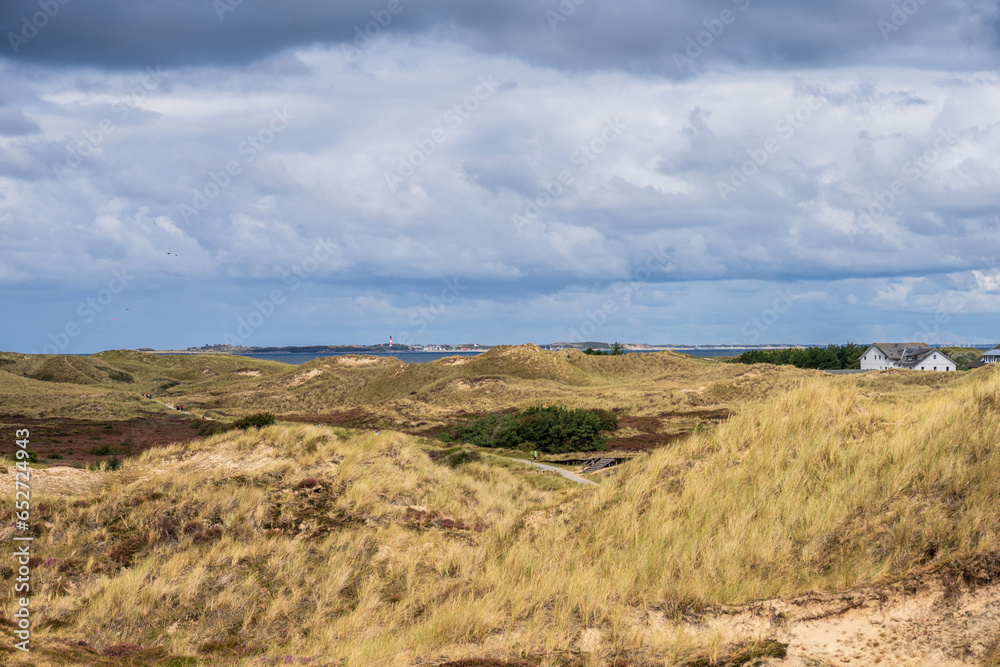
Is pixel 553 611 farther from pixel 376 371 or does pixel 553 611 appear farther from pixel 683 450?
pixel 376 371

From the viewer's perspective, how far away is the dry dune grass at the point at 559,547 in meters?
8.80

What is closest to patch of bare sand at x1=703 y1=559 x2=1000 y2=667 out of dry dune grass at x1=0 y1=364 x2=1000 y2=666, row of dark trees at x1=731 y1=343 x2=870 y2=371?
dry dune grass at x1=0 y1=364 x2=1000 y2=666

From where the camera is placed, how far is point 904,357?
12000cm

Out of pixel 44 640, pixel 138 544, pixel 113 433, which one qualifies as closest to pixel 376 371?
pixel 113 433

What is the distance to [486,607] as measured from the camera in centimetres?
950

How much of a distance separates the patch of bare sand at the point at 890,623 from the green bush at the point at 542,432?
33825 millimetres

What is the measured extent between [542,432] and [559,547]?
3288cm

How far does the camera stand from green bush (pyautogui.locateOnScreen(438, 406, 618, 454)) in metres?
43.0

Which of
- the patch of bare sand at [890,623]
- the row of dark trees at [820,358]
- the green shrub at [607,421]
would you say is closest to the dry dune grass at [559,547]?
the patch of bare sand at [890,623]

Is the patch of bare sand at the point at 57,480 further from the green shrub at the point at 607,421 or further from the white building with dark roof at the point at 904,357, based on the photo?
the white building with dark roof at the point at 904,357

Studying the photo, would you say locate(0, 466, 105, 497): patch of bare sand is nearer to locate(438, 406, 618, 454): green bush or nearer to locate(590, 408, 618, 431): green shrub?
locate(438, 406, 618, 454): green bush

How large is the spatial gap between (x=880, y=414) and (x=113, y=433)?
41.9 m

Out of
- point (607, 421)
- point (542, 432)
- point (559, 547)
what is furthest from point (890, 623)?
point (607, 421)

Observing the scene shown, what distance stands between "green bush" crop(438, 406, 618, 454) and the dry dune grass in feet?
75.8
